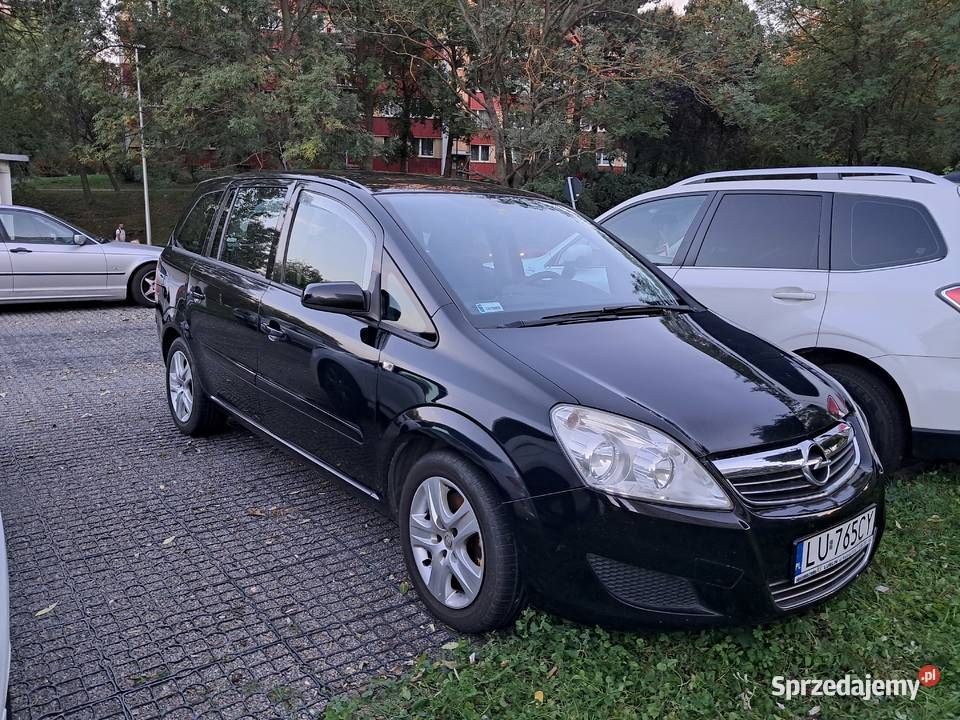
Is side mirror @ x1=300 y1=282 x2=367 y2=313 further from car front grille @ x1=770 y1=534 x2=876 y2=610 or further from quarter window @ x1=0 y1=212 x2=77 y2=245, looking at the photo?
quarter window @ x1=0 y1=212 x2=77 y2=245

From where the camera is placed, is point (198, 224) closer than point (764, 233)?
No

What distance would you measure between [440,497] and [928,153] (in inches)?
1184

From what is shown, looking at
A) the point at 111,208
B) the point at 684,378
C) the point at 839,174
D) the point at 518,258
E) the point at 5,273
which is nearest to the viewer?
the point at 684,378

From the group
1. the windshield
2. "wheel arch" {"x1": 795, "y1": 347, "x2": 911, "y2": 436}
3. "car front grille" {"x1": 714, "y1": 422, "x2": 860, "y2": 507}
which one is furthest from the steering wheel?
"wheel arch" {"x1": 795, "y1": 347, "x2": 911, "y2": 436}

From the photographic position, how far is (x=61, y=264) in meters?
10.9

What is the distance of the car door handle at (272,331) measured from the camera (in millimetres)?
3941

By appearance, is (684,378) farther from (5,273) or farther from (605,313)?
(5,273)

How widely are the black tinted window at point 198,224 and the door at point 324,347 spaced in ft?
4.11

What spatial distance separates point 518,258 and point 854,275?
6.88ft

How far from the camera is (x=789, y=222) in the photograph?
491 centimetres

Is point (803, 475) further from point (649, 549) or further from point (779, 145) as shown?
point (779, 145)

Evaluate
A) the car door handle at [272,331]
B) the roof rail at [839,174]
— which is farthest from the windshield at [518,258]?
the roof rail at [839,174]

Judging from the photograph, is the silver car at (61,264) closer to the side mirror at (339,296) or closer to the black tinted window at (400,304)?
the side mirror at (339,296)

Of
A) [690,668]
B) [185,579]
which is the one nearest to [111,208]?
[185,579]
